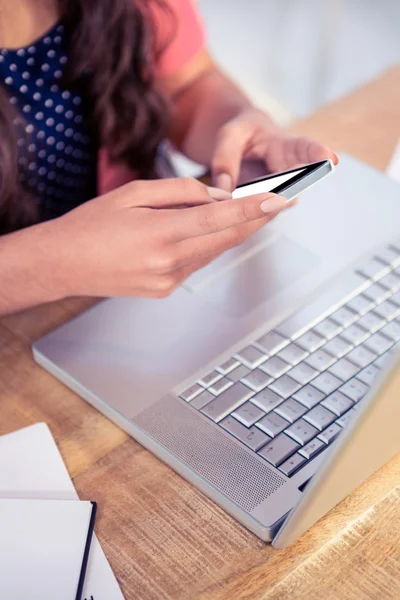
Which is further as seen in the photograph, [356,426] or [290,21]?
[290,21]

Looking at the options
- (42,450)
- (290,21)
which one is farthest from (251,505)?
(290,21)

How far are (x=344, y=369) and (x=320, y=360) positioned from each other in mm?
23

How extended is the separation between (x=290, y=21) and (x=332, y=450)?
2595 mm

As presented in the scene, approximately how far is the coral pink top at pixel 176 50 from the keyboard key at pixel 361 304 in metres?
0.47

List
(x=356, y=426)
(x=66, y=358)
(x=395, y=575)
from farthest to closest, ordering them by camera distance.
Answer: (x=66, y=358) → (x=395, y=575) → (x=356, y=426)

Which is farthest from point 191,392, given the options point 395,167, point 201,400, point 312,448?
point 395,167

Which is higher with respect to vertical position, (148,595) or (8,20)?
(8,20)

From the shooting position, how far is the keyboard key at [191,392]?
2.08ft

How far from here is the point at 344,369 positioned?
0.65 m

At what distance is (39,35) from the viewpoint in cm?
91

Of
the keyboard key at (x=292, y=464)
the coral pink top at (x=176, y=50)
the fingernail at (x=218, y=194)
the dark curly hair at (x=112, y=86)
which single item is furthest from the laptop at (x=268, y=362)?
the coral pink top at (x=176, y=50)

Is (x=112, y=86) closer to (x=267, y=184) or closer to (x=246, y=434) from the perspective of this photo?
(x=267, y=184)

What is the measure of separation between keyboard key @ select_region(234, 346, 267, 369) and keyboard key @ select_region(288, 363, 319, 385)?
30 millimetres

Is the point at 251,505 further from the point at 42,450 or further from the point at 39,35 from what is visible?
the point at 39,35
